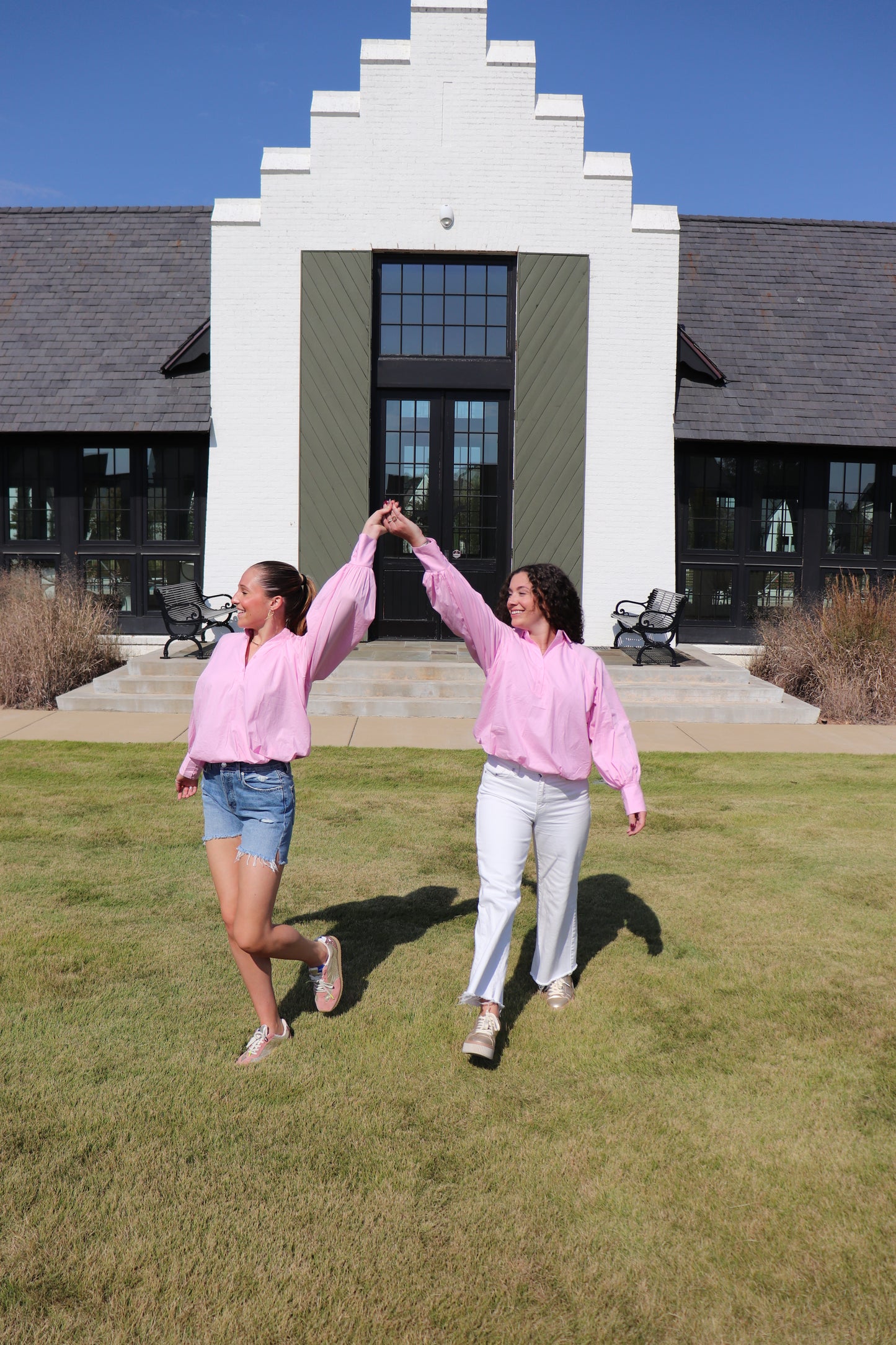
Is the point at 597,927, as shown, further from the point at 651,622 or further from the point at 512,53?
the point at 512,53

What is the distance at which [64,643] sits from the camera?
1158 centimetres

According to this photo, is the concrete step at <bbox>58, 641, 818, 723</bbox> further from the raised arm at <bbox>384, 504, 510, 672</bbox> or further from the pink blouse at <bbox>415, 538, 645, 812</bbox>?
the raised arm at <bbox>384, 504, 510, 672</bbox>

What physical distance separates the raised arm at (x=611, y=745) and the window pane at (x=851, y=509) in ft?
37.6

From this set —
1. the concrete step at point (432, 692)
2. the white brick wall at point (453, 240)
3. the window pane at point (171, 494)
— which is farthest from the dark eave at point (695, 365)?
the window pane at point (171, 494)

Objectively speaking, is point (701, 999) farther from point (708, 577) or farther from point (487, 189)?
point (487, 189)

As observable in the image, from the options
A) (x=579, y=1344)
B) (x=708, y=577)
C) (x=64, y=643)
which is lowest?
(x=579, y=1344)

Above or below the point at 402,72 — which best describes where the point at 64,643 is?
below

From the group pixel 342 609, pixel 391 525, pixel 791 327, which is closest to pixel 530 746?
pixel 342 609

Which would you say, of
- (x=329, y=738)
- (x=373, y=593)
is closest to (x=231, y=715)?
(x=373, y=593)

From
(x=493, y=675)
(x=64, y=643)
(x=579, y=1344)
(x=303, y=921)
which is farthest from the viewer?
(x=64, y=643)

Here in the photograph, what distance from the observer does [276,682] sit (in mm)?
3719

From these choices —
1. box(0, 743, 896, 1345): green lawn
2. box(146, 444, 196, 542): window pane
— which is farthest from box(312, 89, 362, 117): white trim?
box(0, 743, 896, 1345): green lawn

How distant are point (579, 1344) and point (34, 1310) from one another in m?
1.34

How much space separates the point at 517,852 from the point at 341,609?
1.12m
